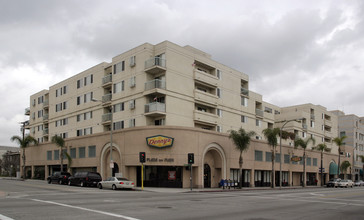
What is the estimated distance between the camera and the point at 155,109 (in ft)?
132

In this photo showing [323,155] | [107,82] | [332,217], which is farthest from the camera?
[323,155]

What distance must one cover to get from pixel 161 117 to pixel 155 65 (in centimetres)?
621

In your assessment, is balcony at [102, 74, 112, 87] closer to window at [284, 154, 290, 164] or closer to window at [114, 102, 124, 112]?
window at [114, 102, 124, 112]

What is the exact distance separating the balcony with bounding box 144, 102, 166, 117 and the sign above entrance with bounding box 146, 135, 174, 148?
315 cm

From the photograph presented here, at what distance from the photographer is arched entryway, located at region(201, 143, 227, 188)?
4291 cm

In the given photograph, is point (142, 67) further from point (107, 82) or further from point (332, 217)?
point (332, 217)

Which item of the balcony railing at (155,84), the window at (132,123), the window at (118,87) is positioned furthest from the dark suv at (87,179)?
the window at (118,87)

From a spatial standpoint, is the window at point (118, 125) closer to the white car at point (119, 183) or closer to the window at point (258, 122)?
the white car at point (119, 183)

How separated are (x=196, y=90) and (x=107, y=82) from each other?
42.4ft

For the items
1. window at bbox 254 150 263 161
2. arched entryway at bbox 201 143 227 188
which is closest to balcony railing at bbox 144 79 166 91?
arched entryway at bbox 201 143 227 188

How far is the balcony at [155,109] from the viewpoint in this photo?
132 feet

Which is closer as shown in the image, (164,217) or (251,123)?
(164,217)

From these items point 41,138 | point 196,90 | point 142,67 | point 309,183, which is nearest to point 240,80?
point 196,90

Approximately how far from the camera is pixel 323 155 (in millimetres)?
71688
